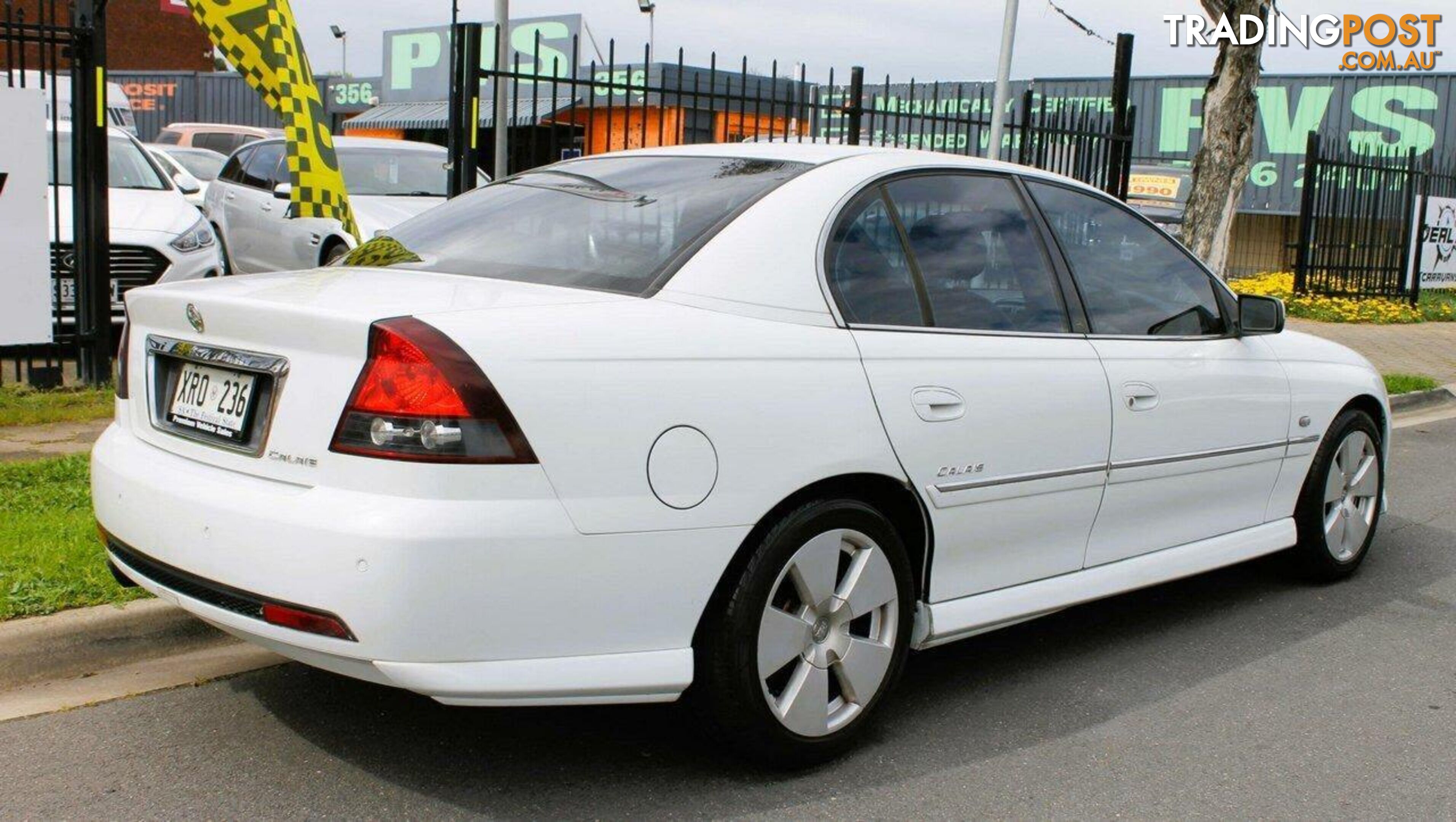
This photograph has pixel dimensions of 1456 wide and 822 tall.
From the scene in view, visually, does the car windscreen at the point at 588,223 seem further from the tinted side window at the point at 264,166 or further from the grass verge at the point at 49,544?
the tinted side window at the point at 264,166

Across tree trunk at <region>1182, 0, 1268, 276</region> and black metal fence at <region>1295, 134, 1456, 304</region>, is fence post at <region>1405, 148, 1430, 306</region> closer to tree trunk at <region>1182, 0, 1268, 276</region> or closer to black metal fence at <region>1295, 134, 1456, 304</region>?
black metal fence at <region>1295, 134, 1456, 304</region>

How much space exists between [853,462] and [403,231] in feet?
5.59

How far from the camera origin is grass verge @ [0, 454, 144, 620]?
14.0 feet

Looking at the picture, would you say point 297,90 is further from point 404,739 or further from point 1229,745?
point 1229,745

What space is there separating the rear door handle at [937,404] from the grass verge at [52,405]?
5.29 m

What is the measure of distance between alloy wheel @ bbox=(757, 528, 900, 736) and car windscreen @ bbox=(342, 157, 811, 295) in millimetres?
820

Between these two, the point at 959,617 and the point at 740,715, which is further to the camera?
the point at 959,617

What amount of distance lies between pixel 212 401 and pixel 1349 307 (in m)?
17.8

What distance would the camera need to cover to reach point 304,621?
3.03m

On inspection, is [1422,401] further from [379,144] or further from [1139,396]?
[379,144]

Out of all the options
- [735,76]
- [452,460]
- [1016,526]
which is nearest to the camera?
[452,460]

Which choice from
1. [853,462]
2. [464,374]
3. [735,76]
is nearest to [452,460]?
[464,374]

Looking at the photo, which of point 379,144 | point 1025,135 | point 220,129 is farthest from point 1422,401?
point 220,129

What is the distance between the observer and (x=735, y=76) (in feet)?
63.8
